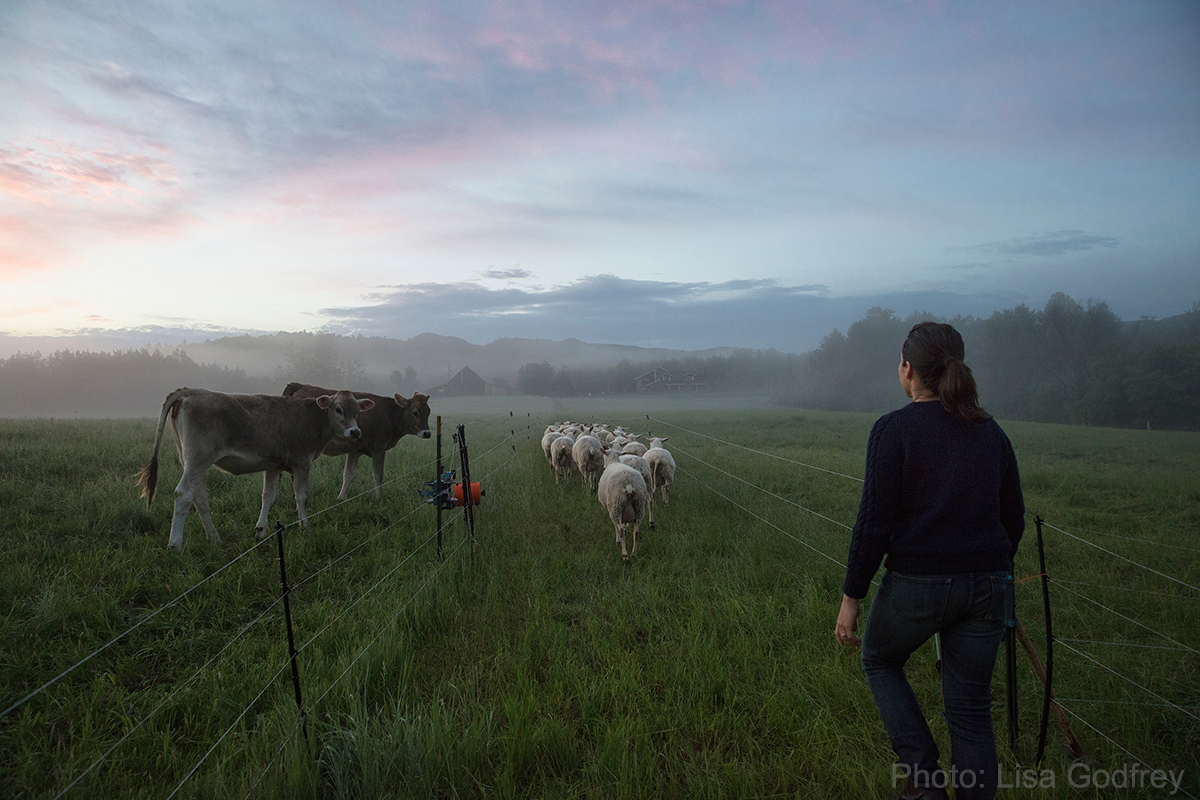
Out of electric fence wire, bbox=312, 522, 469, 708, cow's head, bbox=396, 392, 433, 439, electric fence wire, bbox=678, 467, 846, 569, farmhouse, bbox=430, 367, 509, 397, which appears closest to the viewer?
electric fence wire, bbox=312, 522, 469, 708

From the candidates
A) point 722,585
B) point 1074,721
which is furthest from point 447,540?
point 1074,721

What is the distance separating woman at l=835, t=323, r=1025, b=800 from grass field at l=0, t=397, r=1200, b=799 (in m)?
0.82

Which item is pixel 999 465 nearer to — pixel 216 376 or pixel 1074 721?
pixel 1074 721

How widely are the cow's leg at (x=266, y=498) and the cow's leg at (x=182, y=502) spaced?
33.7 inches

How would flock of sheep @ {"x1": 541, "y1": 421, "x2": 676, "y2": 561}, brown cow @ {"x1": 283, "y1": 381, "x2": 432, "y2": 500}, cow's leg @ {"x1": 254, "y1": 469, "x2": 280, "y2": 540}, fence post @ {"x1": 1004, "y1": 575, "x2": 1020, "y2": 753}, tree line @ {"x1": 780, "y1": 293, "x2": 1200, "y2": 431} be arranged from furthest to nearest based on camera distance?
1. tree line @ {"x1": 780, "y1": 293, "x2": 1200, "y2": 431}
2. brown cow @ {"x1": 283, "y1": 381, "x2": 432, "y2": 500}
3. flock of sheep @ {"x1": 541, "y1": 421, "x2": 676, "y2": 561}
4. cow's leg @ {"x1": 254, "y1": 469, "x2": 280, "y2": 540}
5. fence post @ {"x1": 1004, "y1": 575, "x2": 1020, "y2": 753}

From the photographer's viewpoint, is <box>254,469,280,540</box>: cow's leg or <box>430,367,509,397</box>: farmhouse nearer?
<box>254,469,280,540</box>: cow's leg

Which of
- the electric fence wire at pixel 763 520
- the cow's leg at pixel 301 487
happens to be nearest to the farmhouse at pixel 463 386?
the electric fence wire at pixel 763 520

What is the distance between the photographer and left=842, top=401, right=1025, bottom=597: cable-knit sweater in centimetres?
242

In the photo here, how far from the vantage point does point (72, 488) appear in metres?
8.40

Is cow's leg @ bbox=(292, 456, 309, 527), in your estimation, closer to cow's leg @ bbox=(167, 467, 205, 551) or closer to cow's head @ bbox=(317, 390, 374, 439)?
cow's head @ bbox=(317, 390, 374, 439)

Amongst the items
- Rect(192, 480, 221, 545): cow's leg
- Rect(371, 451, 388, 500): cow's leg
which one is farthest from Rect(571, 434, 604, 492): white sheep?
Rect(192, 480, 221, 545): cow's leg

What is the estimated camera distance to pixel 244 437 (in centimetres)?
796

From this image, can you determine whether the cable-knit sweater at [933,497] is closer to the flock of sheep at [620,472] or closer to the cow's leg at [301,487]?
the flock of sheep at [620,472]

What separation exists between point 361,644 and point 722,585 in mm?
3715
